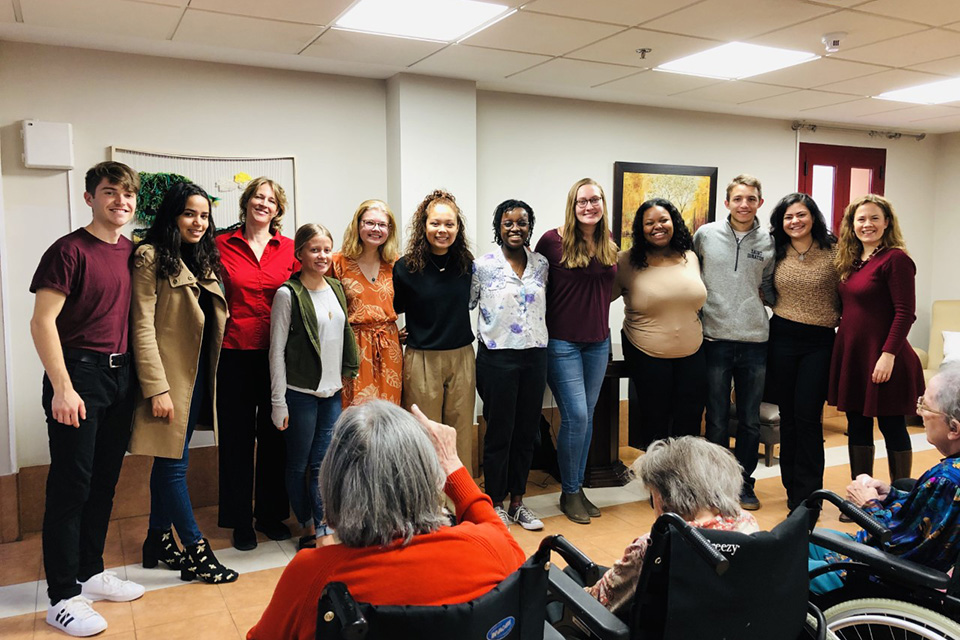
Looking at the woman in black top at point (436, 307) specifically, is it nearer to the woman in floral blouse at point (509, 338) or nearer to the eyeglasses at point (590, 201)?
the woman in floral blouse at point (509, 338)

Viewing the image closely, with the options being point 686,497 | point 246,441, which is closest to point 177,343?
point 246,441

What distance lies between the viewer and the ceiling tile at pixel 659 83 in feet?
13.7

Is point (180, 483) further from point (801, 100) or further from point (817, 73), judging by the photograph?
point (801, 100)

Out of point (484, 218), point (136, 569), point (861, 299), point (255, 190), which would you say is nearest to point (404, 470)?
point (255, 190)

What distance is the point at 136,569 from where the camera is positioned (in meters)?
3.11

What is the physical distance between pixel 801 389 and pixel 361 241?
230cm

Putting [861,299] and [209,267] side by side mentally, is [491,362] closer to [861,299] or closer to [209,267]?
[209,267]

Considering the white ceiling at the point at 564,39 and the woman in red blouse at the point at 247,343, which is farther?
the woman in red blouse at the point at 247,343

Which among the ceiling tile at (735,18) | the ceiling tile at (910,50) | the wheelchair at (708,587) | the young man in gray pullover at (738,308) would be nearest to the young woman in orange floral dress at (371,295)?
the ceiling tile at (735,18)

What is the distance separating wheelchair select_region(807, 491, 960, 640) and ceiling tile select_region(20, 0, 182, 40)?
9.63 feet

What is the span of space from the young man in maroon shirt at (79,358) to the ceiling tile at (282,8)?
2.56 feet

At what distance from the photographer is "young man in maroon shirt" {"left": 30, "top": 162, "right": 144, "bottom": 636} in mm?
2443

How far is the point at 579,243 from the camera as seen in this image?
141 inches

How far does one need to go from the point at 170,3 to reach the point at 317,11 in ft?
1.81
